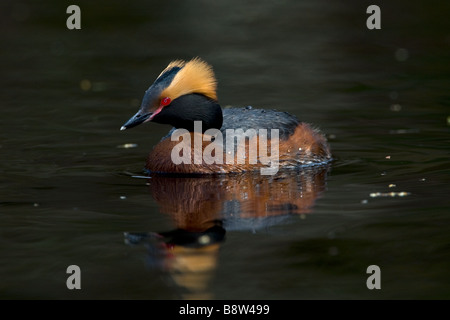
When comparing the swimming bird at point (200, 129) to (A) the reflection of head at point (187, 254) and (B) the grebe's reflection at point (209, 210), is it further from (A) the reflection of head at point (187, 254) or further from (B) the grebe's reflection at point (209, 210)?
(A) the reflection of head at point (187, 254)

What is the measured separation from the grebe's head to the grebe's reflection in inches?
27.4

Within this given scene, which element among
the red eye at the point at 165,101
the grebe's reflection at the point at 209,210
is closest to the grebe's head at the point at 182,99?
the red eye at the point at 165,101

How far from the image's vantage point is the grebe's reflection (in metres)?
6.86

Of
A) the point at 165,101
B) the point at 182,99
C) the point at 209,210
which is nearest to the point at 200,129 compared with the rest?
the point at 182,99

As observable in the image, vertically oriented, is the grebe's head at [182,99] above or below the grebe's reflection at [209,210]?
above

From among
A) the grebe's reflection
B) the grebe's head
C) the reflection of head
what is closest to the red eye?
the grebe's head

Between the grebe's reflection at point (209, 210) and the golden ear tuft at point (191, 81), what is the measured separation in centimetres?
100

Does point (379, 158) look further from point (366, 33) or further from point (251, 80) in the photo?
point (366, 33)

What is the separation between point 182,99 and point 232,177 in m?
1.08

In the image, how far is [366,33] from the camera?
1864 centimetres

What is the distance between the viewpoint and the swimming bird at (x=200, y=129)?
10000 millimetres

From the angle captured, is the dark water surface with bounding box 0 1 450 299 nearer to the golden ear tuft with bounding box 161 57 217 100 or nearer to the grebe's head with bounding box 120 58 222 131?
the grebe's head with bounding box 120 58 222 131

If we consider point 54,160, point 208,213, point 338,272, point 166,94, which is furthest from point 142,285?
point 54,160

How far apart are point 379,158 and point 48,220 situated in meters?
4.25
